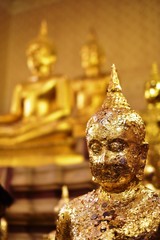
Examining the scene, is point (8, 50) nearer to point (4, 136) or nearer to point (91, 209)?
point (4, 136)

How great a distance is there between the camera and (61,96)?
10.7ft

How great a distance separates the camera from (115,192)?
889 millimetres

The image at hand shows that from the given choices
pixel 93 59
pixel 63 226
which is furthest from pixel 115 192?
pixel 93 59

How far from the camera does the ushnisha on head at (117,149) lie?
874mm

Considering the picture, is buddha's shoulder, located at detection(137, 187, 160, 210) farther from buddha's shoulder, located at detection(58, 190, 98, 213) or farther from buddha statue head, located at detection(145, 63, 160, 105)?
buddha statue head, located at detection(145, 63, 160, 105)

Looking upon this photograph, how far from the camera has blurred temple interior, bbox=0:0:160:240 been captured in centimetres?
209

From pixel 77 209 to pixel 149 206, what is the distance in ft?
0.51

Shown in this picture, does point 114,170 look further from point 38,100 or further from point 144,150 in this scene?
point 38,100

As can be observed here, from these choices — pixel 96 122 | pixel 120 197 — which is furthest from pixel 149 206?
pixel 96 122

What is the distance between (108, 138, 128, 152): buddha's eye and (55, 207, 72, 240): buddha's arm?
0.18 metres

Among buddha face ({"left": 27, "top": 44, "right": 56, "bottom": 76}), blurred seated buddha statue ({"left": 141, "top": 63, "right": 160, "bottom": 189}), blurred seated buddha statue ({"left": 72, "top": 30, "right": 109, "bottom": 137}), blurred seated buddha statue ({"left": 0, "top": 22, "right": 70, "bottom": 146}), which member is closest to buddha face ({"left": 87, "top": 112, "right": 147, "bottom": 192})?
blurred seated buddha statue ({"left": 141, "top": 63, "right": 160, "bottom": 189})

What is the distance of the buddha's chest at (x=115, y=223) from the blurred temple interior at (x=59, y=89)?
38cm

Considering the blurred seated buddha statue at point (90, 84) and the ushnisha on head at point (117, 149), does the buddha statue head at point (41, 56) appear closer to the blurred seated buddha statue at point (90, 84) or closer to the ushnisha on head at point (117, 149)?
the blurred seated buddha statue at point (90, 84)

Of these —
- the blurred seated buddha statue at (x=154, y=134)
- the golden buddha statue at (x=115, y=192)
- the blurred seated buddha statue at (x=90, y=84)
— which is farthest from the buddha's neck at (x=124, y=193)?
the blurred seated buddha statue at (x=90, y=84)
